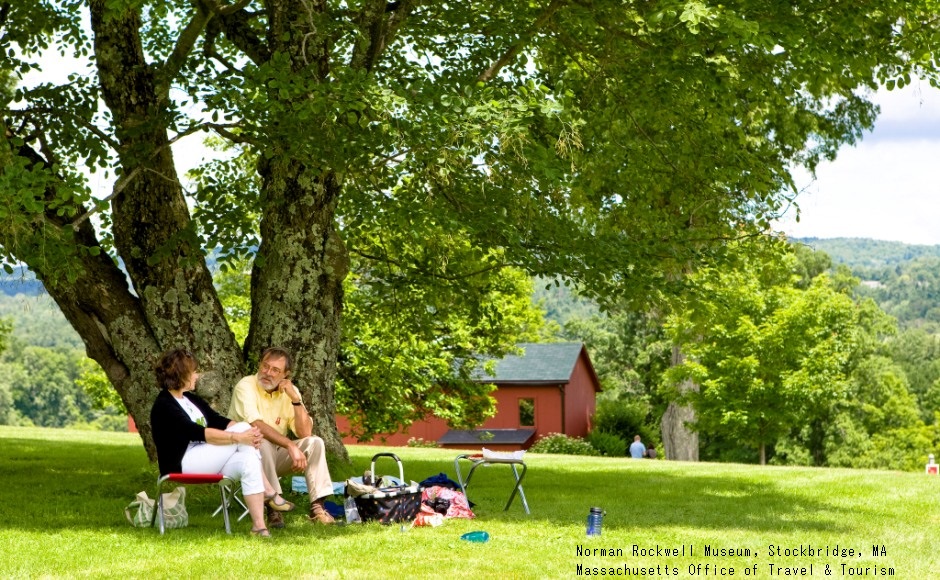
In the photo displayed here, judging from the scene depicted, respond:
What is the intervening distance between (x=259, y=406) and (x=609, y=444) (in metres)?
27.9

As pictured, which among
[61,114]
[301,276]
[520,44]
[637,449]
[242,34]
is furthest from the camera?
[637,449]

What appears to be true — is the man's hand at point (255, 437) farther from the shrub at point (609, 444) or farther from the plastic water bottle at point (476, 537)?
the shrub at point (609, 444)

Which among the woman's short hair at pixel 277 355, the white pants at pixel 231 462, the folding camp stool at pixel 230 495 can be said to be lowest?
the folding camp stool at pixel 230 495

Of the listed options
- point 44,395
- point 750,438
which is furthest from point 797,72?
point 44,395

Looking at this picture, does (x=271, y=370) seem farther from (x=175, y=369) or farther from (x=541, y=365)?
(x=541, y=365)

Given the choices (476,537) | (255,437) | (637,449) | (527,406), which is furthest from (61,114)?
(527,406)

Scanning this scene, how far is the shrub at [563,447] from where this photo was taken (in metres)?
36.2

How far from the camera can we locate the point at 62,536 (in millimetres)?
8242

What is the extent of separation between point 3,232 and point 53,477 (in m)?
5.24

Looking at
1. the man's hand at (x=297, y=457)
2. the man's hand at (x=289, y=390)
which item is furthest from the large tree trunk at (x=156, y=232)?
the man's hand at (x=297, y=457)

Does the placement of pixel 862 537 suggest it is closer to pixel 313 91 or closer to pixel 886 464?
pixel 313 91

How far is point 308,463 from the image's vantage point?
29.4ft

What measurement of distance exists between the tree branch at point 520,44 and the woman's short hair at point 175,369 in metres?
5.26

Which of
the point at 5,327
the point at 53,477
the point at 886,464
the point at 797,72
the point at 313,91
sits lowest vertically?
the point at 886,464
